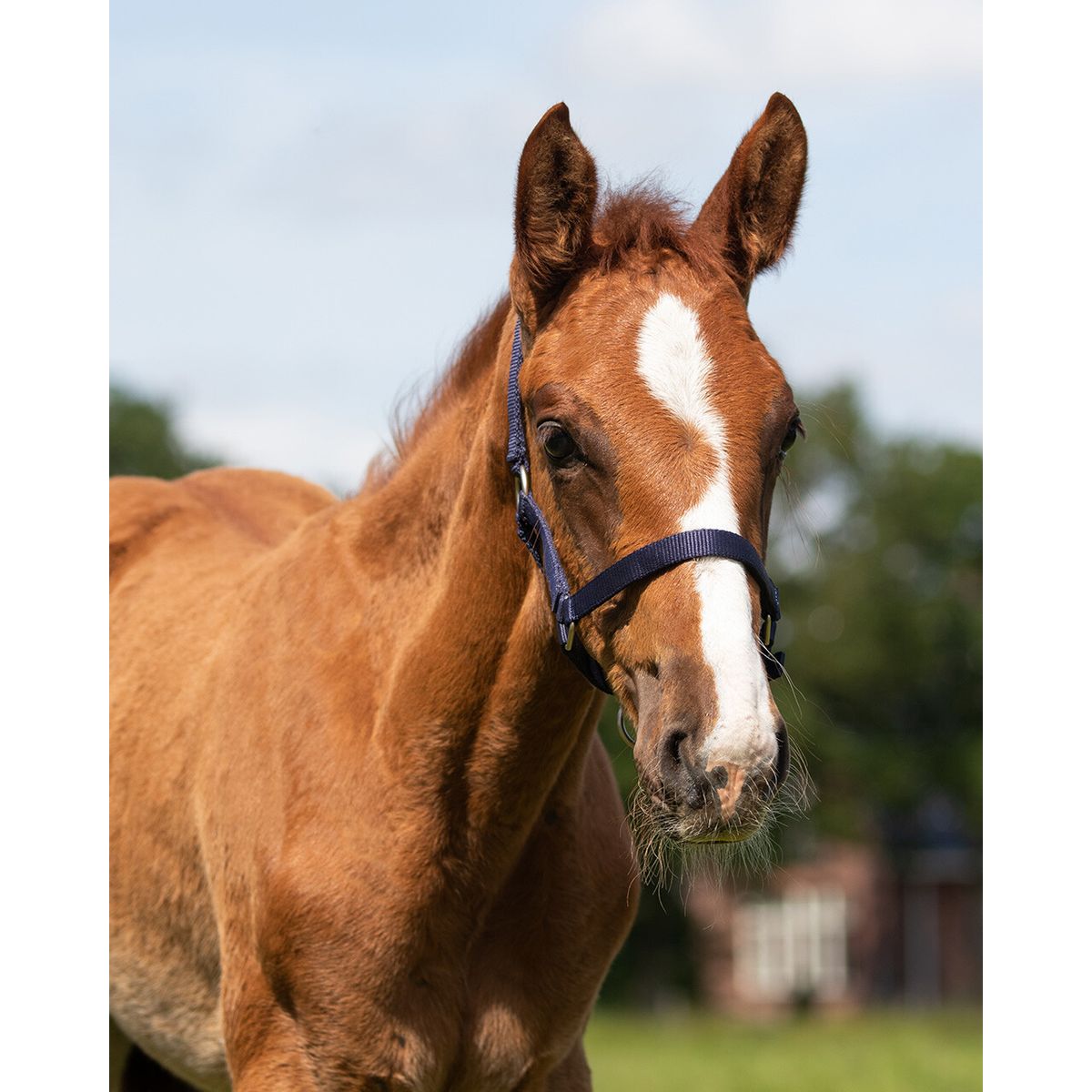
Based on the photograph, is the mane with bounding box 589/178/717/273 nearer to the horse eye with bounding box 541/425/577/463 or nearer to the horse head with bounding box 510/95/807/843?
the horse head with bounding box 510/95/807/843

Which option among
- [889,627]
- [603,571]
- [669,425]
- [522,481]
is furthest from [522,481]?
[889,627]

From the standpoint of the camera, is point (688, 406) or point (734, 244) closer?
point (688, 406)

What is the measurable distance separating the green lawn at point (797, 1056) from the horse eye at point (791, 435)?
9.36 m

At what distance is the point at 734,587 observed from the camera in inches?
118

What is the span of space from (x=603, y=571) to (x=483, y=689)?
0.71 m

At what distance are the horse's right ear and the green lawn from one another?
9546 millimetres

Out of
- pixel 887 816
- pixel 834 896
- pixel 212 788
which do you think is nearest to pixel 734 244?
pixel 212 788

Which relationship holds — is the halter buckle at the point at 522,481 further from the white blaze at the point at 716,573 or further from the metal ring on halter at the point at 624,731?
the metal ring on halter at the point at 624,731

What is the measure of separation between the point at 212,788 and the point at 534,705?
120cm

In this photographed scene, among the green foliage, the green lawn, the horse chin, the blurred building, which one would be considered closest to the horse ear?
the horse chin

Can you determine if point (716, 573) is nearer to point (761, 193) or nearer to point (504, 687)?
point (504, 687)

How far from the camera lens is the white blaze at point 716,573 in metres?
2.85

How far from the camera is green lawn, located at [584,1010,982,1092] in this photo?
1238cm
